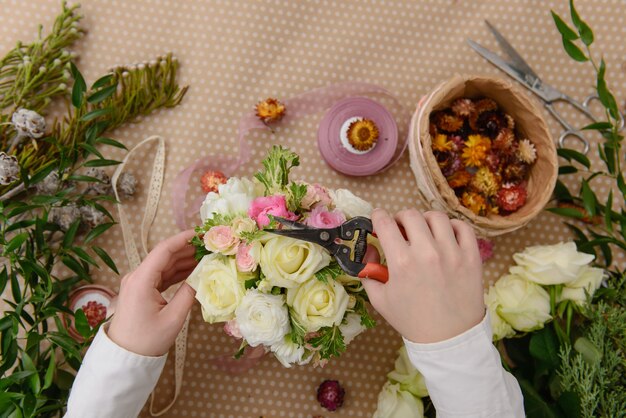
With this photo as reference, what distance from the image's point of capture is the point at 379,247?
745 mm

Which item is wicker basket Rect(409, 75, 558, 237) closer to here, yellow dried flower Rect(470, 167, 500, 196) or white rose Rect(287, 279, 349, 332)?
yellow dried flower Rect(470, 167, 500, 196)

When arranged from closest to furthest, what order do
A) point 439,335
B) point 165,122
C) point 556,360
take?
point 439,335, point 556,360, point 165,122

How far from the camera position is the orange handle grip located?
2.19 feet

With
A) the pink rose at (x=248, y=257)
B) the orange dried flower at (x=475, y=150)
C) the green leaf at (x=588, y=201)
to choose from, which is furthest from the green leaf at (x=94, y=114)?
the green leaf at (x=588, y=201)

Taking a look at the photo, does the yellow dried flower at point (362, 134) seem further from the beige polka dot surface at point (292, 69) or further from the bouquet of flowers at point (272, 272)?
the bouquet of flowers at point (272, 272)

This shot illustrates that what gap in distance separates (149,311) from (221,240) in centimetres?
16

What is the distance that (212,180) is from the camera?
1016 mm

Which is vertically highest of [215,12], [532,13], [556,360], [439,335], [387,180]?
[215,12]

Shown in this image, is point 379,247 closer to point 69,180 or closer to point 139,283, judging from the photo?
point 139,283

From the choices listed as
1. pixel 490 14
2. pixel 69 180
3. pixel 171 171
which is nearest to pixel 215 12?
pixel 171 171

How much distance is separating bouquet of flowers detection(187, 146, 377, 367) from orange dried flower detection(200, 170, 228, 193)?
1.05 feet

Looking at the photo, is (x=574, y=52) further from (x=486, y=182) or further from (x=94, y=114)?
(x=94, y=114)

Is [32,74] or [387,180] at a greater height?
[32,74]

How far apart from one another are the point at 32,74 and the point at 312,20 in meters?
0.58
